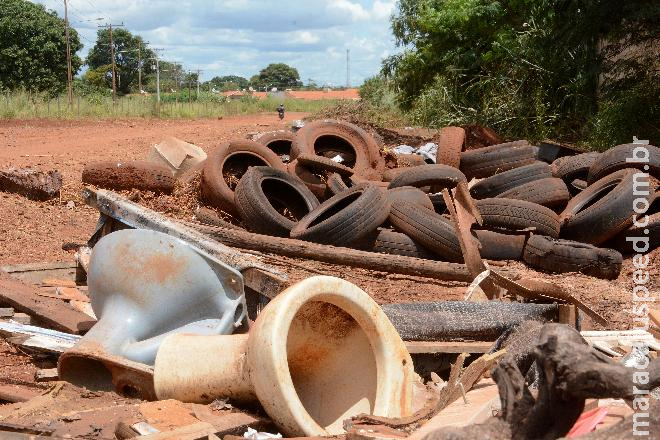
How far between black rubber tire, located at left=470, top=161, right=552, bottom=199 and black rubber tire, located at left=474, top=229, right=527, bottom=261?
1214mm

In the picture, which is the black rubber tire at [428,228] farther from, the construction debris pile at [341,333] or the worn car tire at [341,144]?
the worn car tire at [341,144]

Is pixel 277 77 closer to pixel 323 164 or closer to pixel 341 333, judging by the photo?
pixel 323 164

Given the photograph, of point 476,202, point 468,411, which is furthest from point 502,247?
point 468,411

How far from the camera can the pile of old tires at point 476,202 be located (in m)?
8.11

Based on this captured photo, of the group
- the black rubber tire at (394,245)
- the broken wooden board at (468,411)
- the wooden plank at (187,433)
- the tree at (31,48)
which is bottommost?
the wooden plank at (187,433)

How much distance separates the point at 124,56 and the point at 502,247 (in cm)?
6519

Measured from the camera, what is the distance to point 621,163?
9.03m

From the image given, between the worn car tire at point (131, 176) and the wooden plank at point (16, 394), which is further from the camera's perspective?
the worn car tire at point (131, 176)

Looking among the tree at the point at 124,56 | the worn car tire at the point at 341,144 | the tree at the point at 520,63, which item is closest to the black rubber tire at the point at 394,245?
the worn car tire at the point at 341,144

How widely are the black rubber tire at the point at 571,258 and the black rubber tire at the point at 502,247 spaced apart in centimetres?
9

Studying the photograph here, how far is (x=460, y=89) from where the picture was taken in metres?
20.3

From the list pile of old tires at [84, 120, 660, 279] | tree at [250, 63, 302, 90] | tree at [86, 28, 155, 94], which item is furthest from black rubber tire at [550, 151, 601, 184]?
tree at [250, 63, 302, 90]

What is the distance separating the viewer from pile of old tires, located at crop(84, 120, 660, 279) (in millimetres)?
8109

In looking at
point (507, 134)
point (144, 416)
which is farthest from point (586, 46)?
point (144, 416)
